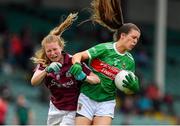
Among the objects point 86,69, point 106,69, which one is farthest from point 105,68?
point 86,69

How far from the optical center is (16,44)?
855 inches

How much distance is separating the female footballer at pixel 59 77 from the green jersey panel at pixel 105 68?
95 mm

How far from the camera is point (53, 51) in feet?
27.6

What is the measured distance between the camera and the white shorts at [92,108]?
8.43m

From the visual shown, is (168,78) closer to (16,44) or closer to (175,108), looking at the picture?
(175,108)

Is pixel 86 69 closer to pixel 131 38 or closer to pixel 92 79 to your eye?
pixel 92 79

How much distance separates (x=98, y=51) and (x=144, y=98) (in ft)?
41.5

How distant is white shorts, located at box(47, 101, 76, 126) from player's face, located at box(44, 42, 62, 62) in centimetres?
68

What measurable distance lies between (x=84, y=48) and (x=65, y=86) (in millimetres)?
14962

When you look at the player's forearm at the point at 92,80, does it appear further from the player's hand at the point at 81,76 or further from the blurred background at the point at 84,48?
the blurred background at the point at 84,48

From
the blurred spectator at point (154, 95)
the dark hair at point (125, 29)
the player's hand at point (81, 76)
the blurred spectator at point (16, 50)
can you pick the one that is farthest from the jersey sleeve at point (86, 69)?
the blurred spectator at point (16, 50)

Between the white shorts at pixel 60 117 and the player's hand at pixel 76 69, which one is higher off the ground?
the player's hand at pixel 76 69

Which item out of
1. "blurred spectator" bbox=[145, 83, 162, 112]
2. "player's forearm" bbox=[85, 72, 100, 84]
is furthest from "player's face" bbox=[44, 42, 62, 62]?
"blurred spectator" bbox=[145, 83, 162, 112]

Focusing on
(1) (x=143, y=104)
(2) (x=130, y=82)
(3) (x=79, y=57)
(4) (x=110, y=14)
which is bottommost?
(2) (x=130, y=82)
